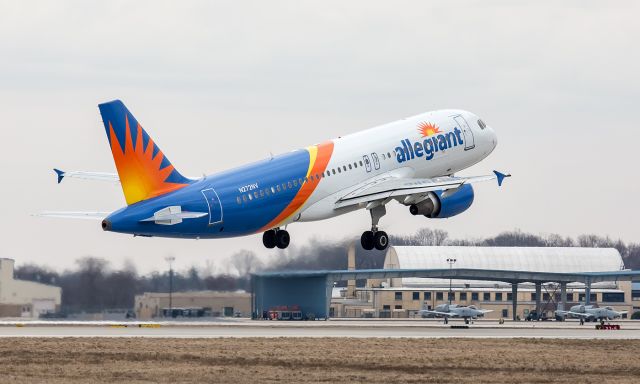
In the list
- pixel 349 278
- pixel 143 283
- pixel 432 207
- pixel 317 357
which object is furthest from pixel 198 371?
pixel 349 278

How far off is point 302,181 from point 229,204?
223 inches

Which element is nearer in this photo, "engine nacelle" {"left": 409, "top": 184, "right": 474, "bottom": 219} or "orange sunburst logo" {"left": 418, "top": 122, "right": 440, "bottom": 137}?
"engine nacelle" {"left": 409, "top": 184, "right": 474, "bottom": 219}

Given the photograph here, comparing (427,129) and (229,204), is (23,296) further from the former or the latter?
(427,129)

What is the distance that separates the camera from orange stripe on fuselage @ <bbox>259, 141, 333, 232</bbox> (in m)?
73.8

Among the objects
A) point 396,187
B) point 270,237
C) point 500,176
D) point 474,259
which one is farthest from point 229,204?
point 474,259

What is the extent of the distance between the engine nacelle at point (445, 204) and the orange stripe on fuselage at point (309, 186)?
804 cm

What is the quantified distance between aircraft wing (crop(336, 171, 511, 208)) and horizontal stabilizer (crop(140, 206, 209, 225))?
11885mm

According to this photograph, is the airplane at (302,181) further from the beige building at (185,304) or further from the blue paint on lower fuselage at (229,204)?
the beige building at (185,304)

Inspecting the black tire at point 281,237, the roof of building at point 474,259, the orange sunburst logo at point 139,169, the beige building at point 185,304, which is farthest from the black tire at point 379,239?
the roof of building at point 474,259

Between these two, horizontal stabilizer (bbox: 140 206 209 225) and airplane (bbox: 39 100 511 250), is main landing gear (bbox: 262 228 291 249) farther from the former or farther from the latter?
horizontal stabilizer (bbox: 140 206 209 225)

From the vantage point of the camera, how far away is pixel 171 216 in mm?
67625

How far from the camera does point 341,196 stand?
77062 millimetres

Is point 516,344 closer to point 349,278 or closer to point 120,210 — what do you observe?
point 120,210

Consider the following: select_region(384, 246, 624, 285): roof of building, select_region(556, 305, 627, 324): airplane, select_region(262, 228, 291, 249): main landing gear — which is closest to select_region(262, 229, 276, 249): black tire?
select_region(262, 228, 291, 249): main landing gear
